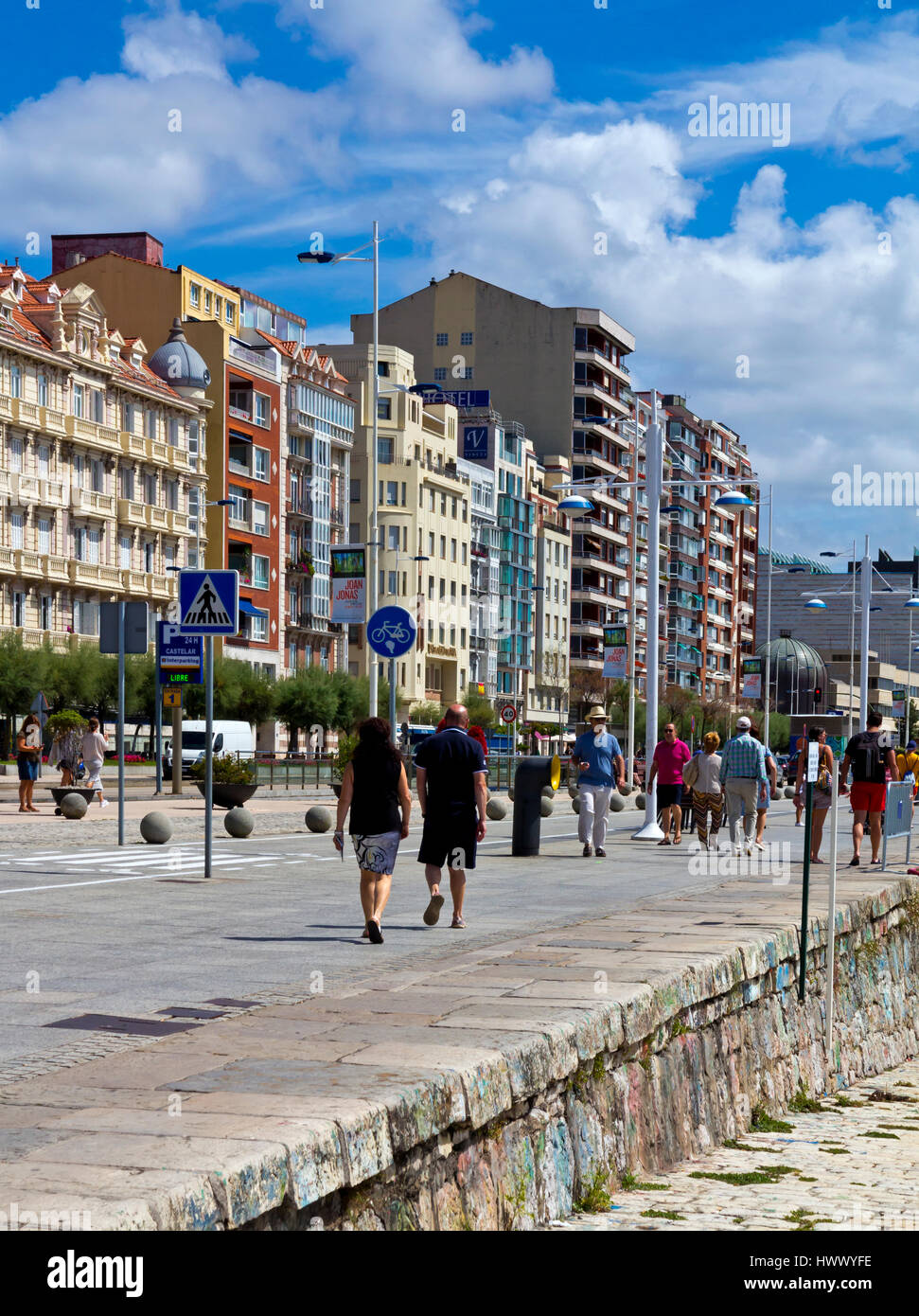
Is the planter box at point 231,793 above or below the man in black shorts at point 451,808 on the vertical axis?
below

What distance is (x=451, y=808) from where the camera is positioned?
13.8 m

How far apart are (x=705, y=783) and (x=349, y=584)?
839cm

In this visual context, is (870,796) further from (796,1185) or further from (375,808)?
(796,1185)

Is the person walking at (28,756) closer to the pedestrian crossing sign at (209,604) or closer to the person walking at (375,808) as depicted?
the pedestrian crossing sign at (209,604)

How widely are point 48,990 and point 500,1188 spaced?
4.60 meters

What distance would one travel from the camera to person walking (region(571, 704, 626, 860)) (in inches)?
917

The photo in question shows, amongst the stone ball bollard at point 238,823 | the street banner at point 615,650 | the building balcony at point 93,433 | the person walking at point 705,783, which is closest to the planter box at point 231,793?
the stone ball bollard at point 238,823

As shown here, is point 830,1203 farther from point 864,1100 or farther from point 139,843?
point 139,843

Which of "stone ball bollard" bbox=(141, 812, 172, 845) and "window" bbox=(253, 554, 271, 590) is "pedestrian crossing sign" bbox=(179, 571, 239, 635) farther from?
"window" bbox=(253, 554, 271, 590)

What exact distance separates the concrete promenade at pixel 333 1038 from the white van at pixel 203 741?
4286 centimetres

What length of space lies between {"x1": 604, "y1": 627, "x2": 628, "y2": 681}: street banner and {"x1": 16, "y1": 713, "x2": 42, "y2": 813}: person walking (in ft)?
50.3

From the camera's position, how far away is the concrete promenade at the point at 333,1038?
457 centimetres

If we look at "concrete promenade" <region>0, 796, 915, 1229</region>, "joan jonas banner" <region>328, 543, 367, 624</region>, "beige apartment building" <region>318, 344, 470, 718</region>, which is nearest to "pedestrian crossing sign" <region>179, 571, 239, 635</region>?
"concrete promenade" <region>0, 796, 915, 1229</region>

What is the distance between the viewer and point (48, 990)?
10.0 metres
